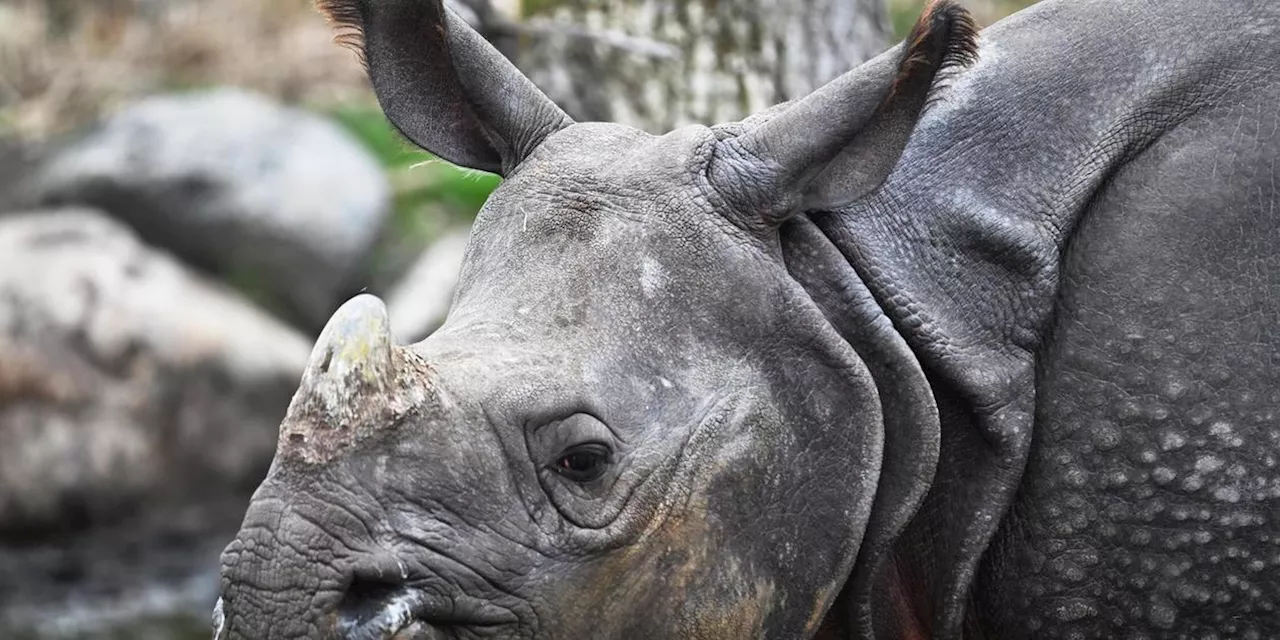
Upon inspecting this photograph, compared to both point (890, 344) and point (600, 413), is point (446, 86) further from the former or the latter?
point (890, 344)

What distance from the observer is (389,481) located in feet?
10.5

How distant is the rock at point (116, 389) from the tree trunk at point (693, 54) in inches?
260

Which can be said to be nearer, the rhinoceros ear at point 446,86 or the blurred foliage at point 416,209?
the rhinoceros ear at point 446,86

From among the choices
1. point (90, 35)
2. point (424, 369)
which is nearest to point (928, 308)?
point (424, 369)

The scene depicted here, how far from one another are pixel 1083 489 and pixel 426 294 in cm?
810

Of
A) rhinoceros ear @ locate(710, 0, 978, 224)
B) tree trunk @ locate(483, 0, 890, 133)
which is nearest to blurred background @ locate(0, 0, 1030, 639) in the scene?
tree trunk @ locate(483, 0, 890, 133)

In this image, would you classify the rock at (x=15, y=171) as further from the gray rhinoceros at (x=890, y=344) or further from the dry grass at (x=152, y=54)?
the gray rhinoceros at (x=890, y=344)

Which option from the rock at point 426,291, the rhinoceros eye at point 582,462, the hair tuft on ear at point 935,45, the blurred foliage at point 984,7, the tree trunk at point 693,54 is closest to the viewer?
the rhinoceros eye at point 582,462

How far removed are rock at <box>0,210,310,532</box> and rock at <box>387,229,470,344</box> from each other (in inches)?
A: 46.0

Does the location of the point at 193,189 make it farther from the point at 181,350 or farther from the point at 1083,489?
the point at 1083,489

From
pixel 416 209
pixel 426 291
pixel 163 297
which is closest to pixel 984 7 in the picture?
pixel 416 209

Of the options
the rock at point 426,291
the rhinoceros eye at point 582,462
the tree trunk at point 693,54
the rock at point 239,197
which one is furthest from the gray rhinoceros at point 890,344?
the rock at point 239,197

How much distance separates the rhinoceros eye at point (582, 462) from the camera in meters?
3.37

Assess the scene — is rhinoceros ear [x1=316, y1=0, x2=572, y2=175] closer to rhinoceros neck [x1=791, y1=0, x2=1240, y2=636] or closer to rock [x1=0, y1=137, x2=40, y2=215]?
rhinoceros neck [x1=791, y1=0, x2=1240, y2=636]
